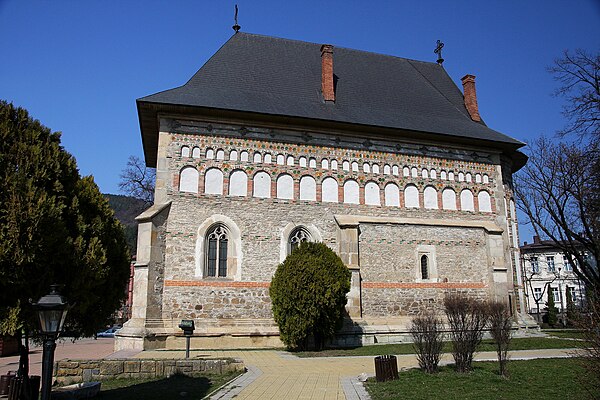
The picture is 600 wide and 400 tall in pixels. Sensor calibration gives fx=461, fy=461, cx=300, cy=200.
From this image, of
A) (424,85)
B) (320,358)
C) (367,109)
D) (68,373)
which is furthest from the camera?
(424,85)

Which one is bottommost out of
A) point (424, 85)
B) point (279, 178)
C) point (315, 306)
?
point (315, 306)

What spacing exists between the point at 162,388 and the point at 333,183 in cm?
1149

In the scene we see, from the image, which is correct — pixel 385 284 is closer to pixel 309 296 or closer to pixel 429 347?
pixel 309 296

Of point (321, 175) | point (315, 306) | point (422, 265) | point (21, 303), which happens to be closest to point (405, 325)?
point (422, 265)

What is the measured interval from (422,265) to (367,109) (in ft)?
23.7

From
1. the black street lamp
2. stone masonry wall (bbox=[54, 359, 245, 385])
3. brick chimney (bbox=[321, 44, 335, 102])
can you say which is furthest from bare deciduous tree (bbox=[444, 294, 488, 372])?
brick chimney (bbox=[321, 44, 335, 102])

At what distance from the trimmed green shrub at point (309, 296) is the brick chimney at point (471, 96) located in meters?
12.3

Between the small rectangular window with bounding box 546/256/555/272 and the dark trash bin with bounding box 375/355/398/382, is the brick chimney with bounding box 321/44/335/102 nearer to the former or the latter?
the dark trash bin with bounding box 375/355/398/382

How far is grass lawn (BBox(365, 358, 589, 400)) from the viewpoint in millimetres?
7816

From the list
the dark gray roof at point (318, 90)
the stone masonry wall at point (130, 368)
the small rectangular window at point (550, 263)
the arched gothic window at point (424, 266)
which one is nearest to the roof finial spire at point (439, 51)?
the dark gray roof at point (318, 90)

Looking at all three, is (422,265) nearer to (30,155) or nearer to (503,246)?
(503,246)

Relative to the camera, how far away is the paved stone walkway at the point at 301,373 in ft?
27.0

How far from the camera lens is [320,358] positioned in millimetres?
13422

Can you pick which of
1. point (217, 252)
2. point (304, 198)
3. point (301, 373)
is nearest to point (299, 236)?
point (304, 198)
